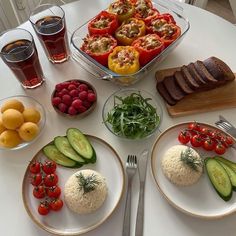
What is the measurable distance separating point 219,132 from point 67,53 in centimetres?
73

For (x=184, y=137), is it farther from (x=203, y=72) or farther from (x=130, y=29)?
(x=130, y=29)

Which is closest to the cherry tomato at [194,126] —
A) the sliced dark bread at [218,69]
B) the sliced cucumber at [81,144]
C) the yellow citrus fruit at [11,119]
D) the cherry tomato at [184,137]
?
the cherry tomato at [184,137]

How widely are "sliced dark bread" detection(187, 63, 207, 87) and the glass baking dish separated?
0.11 metres

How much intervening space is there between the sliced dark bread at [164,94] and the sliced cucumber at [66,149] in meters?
0.40

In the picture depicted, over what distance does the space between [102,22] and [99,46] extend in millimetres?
151

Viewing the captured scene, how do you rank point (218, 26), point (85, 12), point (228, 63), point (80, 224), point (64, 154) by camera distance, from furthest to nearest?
point (85, 12) < point (218, 26) < point (228, 63) < point (64, 154) < point (80, 224)

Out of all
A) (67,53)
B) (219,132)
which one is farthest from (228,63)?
(67,53)

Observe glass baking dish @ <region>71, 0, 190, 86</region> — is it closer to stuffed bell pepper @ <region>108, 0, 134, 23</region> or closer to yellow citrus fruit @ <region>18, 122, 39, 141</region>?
stuffed bell pepper @ <region>108, 0, 134, 23</region>

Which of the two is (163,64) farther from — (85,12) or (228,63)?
(85,12)

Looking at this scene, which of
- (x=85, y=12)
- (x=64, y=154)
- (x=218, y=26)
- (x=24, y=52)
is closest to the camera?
(x=64, y=154)

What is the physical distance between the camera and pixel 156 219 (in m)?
0.90

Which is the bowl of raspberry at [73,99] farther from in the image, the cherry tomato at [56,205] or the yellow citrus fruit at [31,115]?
the cherry tomato at [56,205]

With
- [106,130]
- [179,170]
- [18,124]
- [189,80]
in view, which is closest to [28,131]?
[18,124]

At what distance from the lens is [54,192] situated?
0.91 m
